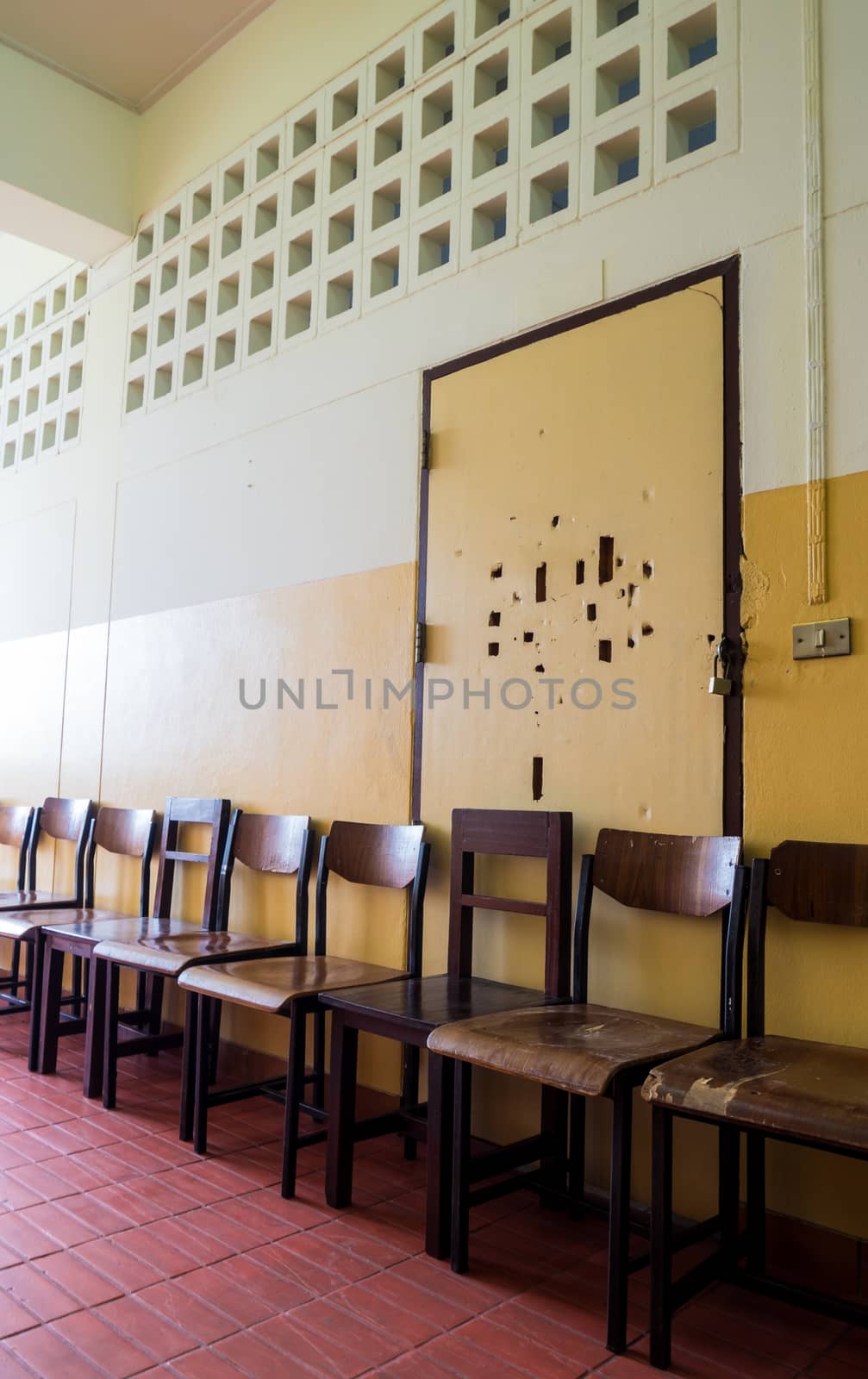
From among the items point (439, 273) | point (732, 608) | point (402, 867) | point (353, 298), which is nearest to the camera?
point (732, 608)

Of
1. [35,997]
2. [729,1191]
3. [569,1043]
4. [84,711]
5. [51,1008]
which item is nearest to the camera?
[569,1043]

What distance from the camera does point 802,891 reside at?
2244 mm

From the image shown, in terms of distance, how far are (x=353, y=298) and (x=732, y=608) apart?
195 centimetres

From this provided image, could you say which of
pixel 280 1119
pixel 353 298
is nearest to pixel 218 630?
pixel 353 298

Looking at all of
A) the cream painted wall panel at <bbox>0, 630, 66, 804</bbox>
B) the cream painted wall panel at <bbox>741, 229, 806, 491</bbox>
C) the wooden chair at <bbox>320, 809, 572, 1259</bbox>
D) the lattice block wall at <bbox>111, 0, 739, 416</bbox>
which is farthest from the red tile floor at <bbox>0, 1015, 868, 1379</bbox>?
the lattice block wall at <bbox>111, 0, 739, 416</bbox>

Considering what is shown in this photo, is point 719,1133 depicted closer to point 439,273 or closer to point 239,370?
point 439,273

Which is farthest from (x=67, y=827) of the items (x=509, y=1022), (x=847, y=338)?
(x=847, y=338)

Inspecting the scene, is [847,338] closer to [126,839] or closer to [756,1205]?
[756,1205]

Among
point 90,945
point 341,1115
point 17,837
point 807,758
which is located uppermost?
point 807,758

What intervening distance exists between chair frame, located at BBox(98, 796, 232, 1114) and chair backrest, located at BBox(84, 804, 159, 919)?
0.06m

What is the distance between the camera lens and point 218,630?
4.09 meters

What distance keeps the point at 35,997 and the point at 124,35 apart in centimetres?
404

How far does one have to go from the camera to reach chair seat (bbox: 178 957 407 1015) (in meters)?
2.63

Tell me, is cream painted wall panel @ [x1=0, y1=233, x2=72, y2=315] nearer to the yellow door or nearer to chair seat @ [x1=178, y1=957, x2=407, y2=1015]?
the yellow door
